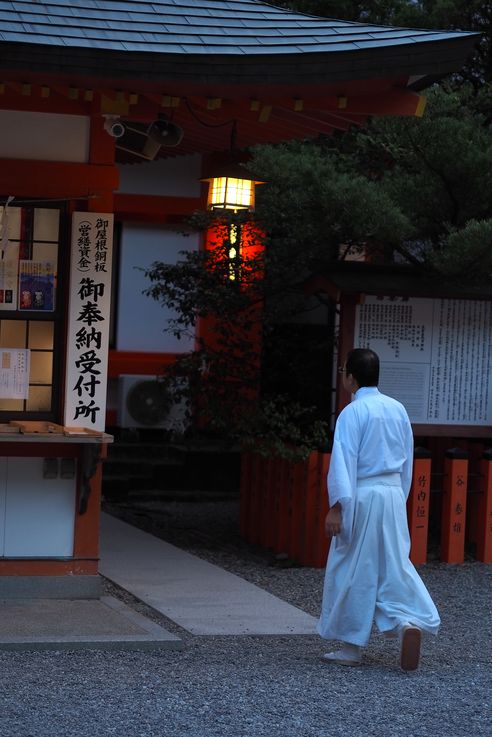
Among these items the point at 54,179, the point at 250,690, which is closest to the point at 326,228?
the point at 54,179

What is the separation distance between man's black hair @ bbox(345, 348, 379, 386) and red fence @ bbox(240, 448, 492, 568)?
2.87 meters

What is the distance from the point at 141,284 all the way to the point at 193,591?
6.54m

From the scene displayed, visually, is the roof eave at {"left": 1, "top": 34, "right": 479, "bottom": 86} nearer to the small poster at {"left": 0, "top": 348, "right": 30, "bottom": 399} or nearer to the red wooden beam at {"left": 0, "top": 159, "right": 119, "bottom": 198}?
the red wooden beam at {"left": 0, "top": 159, "right": 119, "bottom": 198}

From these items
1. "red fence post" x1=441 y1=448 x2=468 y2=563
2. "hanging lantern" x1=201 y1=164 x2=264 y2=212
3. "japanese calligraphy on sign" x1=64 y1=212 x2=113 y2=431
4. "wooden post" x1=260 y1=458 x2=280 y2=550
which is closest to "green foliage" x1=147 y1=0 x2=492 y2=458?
"wooden post" x1=260 y1=458 x2=280 y2=550

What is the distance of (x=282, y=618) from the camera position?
24.6 ft

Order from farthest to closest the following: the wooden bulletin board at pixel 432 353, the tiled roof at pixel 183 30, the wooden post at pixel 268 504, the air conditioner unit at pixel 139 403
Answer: the air conditioner unit at pixel 139 403
the wooden post at pixel 268 504
the wooden bulletin board at pixel 432 353
the tiled roof at pixel 183 30

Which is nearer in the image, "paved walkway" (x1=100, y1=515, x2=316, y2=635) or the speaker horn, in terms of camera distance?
"paved walkway" (x1=100, y1=515, x2=316, y2=635)

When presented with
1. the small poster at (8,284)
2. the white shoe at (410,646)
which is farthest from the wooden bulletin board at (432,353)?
the white shoe at (410,646)

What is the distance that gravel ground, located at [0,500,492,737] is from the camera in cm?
510

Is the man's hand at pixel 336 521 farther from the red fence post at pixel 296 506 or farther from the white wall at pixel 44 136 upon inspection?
the red fence post at pixel 296 506

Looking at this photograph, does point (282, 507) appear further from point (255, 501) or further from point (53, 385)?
point (53, 385)

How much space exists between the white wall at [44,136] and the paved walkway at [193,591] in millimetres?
3010

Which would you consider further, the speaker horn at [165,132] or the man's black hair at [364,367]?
the speaker horn at [165,132]

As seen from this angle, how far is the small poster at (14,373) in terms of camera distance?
768cm
